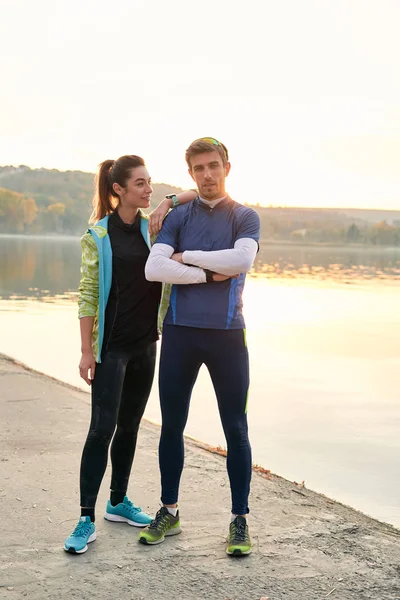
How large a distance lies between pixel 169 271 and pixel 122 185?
1.70ft

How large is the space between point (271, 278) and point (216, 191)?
1111 inches

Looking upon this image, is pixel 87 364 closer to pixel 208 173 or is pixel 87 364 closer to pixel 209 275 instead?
pixel 209 275

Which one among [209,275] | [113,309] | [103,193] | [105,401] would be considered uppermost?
[103,193]

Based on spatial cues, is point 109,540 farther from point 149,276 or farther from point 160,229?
point 160,229

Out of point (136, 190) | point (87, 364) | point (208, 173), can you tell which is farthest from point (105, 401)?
point (208, 173)

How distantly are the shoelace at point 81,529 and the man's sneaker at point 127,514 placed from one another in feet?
1.09

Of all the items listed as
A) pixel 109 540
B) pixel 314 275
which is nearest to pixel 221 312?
pixel 109 540

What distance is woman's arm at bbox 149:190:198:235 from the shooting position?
3377 mm

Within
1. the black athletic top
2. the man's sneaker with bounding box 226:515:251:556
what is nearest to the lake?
the man's sneaker with bounding box 226:515:251:556

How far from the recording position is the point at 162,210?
3.41m

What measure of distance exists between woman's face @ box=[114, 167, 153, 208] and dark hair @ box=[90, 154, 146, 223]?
28 millimetres

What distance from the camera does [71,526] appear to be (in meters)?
3.56

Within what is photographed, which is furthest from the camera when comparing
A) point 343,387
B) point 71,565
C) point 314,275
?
point 314,275

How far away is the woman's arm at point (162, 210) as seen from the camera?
3377mm
